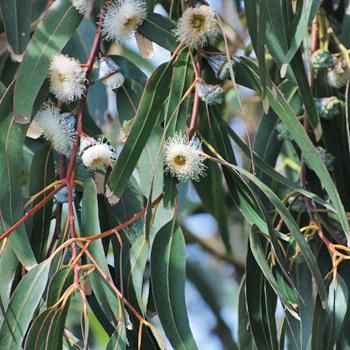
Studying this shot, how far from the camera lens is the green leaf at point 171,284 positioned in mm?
1514

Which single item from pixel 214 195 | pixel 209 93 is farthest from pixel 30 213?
pixel 214 195

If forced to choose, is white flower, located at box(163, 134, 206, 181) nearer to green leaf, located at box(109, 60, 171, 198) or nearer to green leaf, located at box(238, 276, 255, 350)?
green leaf, located at box(109, 60, 171, 198)

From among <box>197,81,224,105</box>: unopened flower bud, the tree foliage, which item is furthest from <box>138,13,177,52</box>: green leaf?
<box>197,81,224,105</box>: unopened flower bud

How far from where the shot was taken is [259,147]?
6.63 feet

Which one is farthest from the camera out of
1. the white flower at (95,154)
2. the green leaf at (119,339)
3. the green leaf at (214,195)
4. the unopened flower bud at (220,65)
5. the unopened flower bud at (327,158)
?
the green leaf at (214,195)

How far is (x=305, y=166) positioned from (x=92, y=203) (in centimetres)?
47

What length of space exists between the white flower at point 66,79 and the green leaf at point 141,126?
10 centimetres

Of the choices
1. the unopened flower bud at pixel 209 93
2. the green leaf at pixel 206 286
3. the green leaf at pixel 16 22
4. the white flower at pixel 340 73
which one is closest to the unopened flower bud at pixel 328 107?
the white flower at pixel 340 73

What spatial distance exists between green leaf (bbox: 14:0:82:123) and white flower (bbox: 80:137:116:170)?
0.09 meters

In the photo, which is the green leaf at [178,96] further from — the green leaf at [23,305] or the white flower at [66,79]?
the green leaf at [23,305]

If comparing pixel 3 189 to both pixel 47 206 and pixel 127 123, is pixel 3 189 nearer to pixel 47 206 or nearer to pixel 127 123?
pixel 47 206

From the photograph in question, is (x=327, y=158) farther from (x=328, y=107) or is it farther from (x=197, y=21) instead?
(x=197, y=21)

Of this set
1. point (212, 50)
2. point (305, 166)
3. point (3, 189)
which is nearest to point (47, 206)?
point (3, 189)

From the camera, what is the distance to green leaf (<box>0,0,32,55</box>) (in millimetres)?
1671
